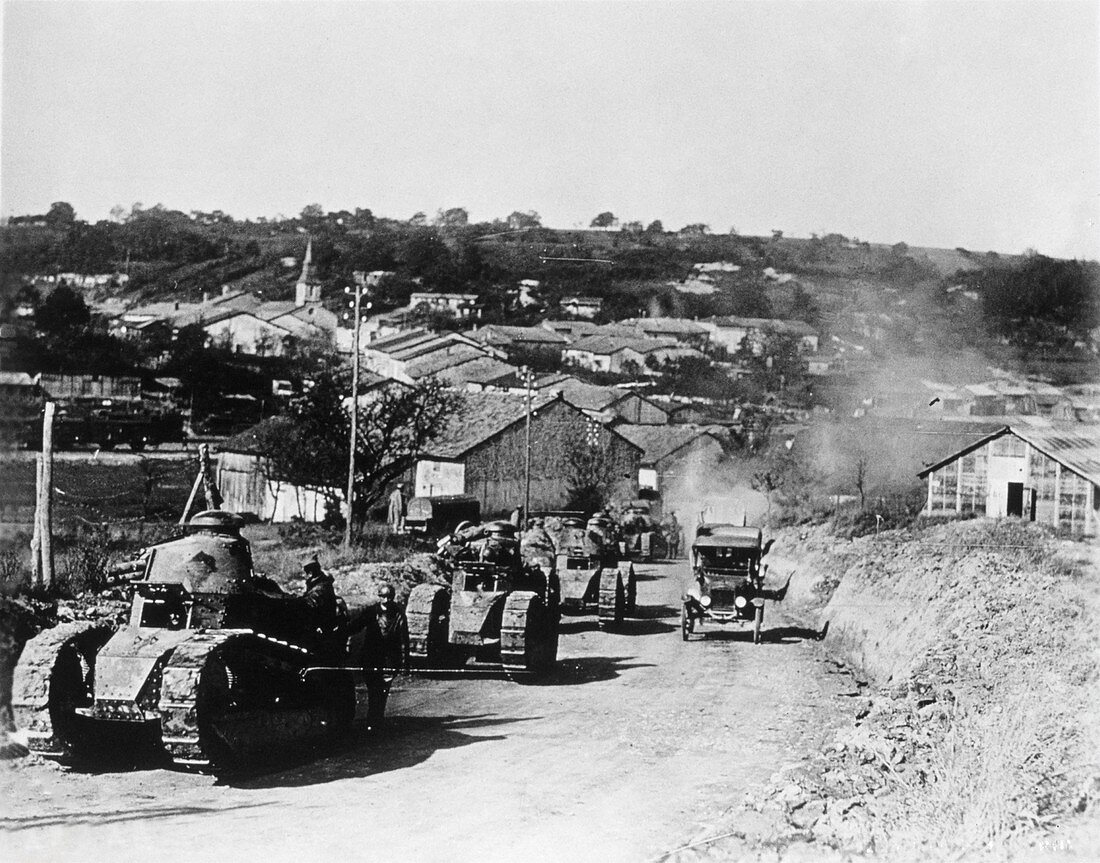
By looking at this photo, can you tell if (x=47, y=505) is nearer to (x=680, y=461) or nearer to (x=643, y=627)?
(x=643, y=627)

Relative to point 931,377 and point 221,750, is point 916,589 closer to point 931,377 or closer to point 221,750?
point 221,750

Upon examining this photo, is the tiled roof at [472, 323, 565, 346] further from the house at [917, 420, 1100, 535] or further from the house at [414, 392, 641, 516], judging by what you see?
the house at [917, 420, 1100, 535]

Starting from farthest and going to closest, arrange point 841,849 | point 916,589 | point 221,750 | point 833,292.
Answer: point 833,292, point 916,589, point 221,750, point 841,849

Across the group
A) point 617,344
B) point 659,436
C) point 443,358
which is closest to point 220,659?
point 443,358

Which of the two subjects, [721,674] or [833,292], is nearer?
[721,674]

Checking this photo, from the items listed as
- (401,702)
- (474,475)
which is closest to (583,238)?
(474,475)

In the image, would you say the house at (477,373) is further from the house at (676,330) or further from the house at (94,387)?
the house at (94,387)
